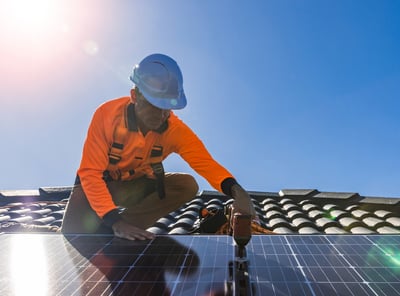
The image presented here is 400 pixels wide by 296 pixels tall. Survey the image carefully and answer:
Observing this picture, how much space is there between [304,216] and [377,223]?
1214mm

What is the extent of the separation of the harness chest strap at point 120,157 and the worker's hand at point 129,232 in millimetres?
905

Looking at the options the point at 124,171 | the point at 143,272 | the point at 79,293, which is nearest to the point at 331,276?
the point at 143,272

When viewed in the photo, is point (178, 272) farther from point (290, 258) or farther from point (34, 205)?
point (34, 205)

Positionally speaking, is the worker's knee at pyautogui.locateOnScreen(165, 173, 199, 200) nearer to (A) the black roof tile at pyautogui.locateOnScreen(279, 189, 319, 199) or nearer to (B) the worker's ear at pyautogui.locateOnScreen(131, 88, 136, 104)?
(B) the worker's ear at pyautogui.locateOnScreen(131, 88, 136, 104)

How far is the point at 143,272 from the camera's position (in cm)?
335

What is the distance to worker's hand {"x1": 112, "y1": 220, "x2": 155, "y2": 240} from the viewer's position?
4211 mm

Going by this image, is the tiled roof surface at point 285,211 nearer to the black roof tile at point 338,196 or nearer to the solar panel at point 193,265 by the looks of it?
the black roof tile at point 338,196

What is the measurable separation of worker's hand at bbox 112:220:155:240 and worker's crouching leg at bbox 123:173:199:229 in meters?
1.40

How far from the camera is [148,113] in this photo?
4.63 meters

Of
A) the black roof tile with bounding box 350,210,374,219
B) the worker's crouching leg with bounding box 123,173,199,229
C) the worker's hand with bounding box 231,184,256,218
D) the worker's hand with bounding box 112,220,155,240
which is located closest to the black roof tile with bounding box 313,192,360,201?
the black roof tile with bounding box 350,210,374,219

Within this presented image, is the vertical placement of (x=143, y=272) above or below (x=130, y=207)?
below

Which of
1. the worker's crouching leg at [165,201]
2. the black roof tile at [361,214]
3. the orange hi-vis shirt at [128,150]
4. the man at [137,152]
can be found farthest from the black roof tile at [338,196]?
the orange hi-vis shirt at [128,150]

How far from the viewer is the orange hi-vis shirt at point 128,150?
4.57 m

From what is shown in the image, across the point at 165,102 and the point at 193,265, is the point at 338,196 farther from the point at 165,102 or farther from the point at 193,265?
the point at 193,265
